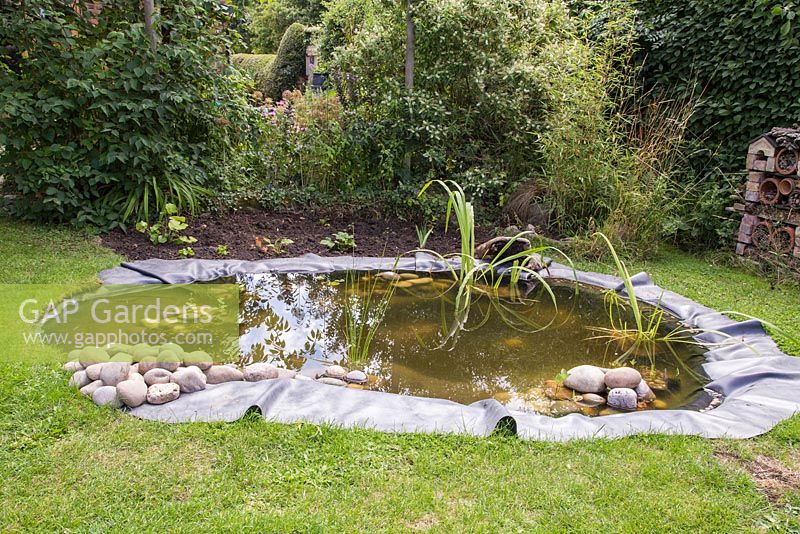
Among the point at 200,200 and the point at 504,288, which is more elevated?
the point at 200,200

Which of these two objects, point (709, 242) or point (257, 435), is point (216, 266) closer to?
point (257, 435)

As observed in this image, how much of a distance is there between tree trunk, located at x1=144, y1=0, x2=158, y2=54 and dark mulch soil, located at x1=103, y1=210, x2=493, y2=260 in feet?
4.43

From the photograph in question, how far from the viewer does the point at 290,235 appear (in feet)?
16.3

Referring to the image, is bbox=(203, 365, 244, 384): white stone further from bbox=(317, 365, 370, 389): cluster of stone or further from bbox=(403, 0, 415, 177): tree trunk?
bbox=(403, 0, 415, 177): tree trunk

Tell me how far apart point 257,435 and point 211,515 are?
406mm

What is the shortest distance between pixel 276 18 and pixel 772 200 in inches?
566

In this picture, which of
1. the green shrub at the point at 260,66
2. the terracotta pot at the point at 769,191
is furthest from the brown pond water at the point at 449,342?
the green shrub at the point at 260,66

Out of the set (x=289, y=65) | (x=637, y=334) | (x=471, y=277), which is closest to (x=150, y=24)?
(x=471, y=277)

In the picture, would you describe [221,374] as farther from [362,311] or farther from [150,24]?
[150,24]

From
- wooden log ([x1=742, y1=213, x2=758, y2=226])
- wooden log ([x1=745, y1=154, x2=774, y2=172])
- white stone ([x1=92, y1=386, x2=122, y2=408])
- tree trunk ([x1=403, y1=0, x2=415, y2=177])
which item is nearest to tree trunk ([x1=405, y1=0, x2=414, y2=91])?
tree trunk ([x1=403, y1=0, x2=415, y2=177])

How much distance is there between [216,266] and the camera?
161 inches

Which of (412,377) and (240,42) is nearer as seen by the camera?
(412,377)

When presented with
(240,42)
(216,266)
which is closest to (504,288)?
(216,266)

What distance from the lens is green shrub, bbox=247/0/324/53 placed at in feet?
48.9
